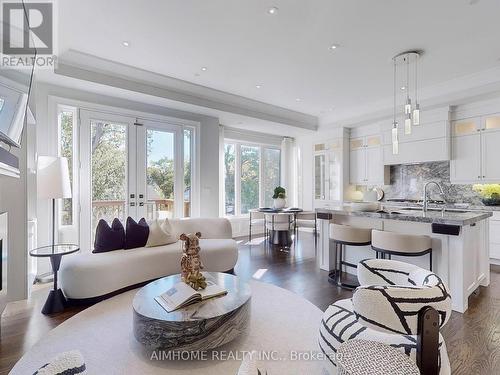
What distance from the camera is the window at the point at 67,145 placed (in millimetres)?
4078

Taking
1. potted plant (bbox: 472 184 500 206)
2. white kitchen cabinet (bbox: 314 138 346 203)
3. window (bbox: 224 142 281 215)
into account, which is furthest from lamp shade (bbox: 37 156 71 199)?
potted plant (bbox: 472 184 500 206)

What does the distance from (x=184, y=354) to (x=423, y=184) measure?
18.1 ft

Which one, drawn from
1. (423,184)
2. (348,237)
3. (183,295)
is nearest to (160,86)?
(183,295)

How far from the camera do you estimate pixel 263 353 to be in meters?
1.97

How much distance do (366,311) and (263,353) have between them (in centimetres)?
121

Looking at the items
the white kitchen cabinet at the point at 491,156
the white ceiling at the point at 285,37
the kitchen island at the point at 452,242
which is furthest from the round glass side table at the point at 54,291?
the white kitchen cabinet at the point at 491,156

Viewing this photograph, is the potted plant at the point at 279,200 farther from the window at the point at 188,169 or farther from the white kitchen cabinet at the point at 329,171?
the window at the point at 188,169

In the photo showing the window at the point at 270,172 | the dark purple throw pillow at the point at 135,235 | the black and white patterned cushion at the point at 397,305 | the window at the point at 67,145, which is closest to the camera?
the black and white patterned cushion at the point at 397,305

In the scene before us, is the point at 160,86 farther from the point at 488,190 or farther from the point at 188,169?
the point at 488,190

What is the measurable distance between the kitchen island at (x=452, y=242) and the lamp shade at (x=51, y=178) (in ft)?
11.4

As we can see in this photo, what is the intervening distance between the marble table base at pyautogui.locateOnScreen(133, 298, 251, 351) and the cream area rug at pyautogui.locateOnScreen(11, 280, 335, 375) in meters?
0.13

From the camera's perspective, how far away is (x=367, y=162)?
6227 mm

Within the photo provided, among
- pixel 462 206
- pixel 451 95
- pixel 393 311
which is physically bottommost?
pixel 393 311

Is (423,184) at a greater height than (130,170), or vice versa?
(130,170)
